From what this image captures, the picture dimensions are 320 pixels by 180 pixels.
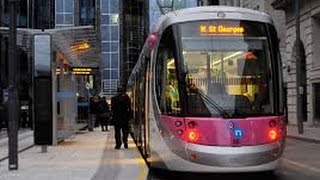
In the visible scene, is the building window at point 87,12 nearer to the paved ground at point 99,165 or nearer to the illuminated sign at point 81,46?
the illuminated sign at point 81,46

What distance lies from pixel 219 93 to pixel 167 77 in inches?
46.6

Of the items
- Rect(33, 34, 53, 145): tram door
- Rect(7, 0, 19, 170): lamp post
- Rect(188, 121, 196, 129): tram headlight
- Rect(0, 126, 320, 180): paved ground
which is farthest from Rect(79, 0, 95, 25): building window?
Rect(188, 121, 196, 129): tram headlight

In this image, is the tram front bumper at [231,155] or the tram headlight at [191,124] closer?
the tram front bumper at [231,155]

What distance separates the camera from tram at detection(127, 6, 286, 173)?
13.4 meters

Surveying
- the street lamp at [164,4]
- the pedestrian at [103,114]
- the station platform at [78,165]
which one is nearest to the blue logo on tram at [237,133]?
the station platform at [78,165]

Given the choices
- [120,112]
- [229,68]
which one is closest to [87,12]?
[120,112]

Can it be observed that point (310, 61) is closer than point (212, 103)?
No

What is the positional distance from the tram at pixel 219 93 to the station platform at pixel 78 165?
151 centimetres

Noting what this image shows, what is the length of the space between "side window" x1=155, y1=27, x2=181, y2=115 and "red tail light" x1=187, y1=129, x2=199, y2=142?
0.50m

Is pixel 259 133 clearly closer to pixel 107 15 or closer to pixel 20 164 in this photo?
pixel 20 164

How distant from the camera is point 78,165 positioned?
17203 mm

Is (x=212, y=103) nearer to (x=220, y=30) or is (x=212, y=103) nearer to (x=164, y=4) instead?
(x=220, y=30)

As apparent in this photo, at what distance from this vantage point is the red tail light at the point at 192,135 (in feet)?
44.3

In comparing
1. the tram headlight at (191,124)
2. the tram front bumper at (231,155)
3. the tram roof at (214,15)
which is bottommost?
the tram front bumper at (231,155)
